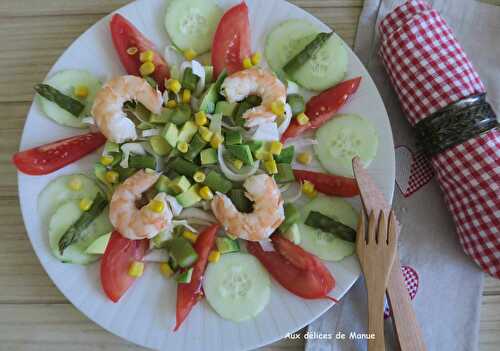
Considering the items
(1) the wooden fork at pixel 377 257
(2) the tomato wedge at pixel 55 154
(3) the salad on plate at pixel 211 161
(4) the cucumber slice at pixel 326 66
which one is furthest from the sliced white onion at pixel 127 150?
(1) the wooden fork at pixel 377 257

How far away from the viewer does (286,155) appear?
8.75 feet

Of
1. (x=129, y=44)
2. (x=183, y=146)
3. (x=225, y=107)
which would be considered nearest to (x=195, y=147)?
(x=183, y=146)

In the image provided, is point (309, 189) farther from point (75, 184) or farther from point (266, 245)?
point (75, 184)

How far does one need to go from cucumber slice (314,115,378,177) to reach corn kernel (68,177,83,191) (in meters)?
1.33

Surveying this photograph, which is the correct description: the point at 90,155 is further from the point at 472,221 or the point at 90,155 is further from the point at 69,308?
the point at 472,221

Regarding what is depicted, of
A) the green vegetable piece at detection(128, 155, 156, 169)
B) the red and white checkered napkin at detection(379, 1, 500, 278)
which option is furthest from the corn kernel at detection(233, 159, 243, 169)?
the red and white checkered napkin at detection(379, 1, 500, 278)

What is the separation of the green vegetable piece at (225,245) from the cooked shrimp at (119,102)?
2.46 ft

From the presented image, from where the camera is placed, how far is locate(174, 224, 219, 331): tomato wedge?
2.50m

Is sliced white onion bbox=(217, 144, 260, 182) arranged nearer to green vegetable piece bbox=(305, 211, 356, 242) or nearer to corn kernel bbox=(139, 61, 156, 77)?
green vegetable piece bbox=(305, 211, 356, 242)

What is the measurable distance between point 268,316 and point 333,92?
128 cm

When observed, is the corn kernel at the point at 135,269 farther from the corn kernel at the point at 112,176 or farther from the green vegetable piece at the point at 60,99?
the green vegetable piece at the point at 60,99

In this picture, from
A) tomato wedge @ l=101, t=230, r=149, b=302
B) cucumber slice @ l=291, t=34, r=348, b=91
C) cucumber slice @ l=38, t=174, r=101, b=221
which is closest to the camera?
tomato wedge @ l=101, t=230, r=149, b=302

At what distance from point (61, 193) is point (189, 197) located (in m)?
0.71

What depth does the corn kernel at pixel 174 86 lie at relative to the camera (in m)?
2.67
